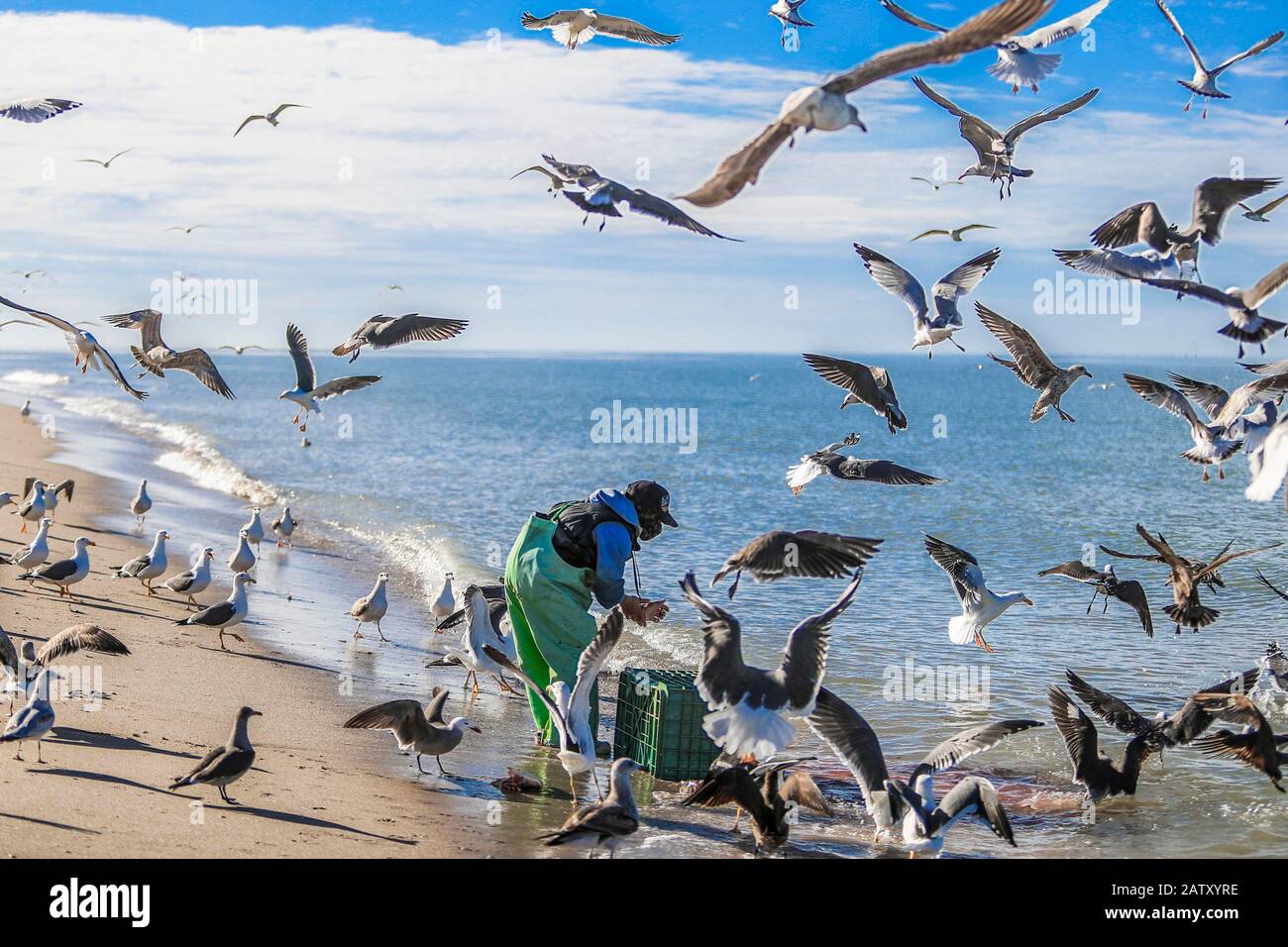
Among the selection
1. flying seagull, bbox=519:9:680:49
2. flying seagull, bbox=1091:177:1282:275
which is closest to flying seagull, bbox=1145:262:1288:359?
flying seagull, bbox=1091:177:1282:275

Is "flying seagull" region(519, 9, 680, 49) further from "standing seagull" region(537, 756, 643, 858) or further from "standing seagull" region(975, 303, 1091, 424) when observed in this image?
"standing seagull" region(537, 756, 643, 858)

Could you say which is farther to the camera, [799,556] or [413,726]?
[413,726]

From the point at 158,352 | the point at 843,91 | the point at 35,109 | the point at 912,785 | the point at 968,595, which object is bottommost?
the point at 912,785

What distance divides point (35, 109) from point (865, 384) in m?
6.91

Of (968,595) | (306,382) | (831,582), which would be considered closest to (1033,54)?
(968,595)

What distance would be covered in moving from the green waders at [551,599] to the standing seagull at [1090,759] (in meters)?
3.07

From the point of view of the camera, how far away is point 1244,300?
298 inches

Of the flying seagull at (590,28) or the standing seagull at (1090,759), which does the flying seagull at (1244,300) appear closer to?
the standing seagull at (1090,759)

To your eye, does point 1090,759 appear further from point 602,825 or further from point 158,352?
point 158,352

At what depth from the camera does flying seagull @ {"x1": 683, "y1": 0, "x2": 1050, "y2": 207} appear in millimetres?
5406

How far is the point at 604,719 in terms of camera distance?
9.77 m

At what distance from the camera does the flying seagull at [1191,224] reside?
8.67 m

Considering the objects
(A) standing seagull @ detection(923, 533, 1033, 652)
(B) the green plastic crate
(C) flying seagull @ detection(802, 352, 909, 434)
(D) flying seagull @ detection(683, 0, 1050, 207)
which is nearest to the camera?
(D) flying seagull @ detection(683, 0, 1050, 207)

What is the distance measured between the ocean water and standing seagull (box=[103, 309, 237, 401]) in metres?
2.49
